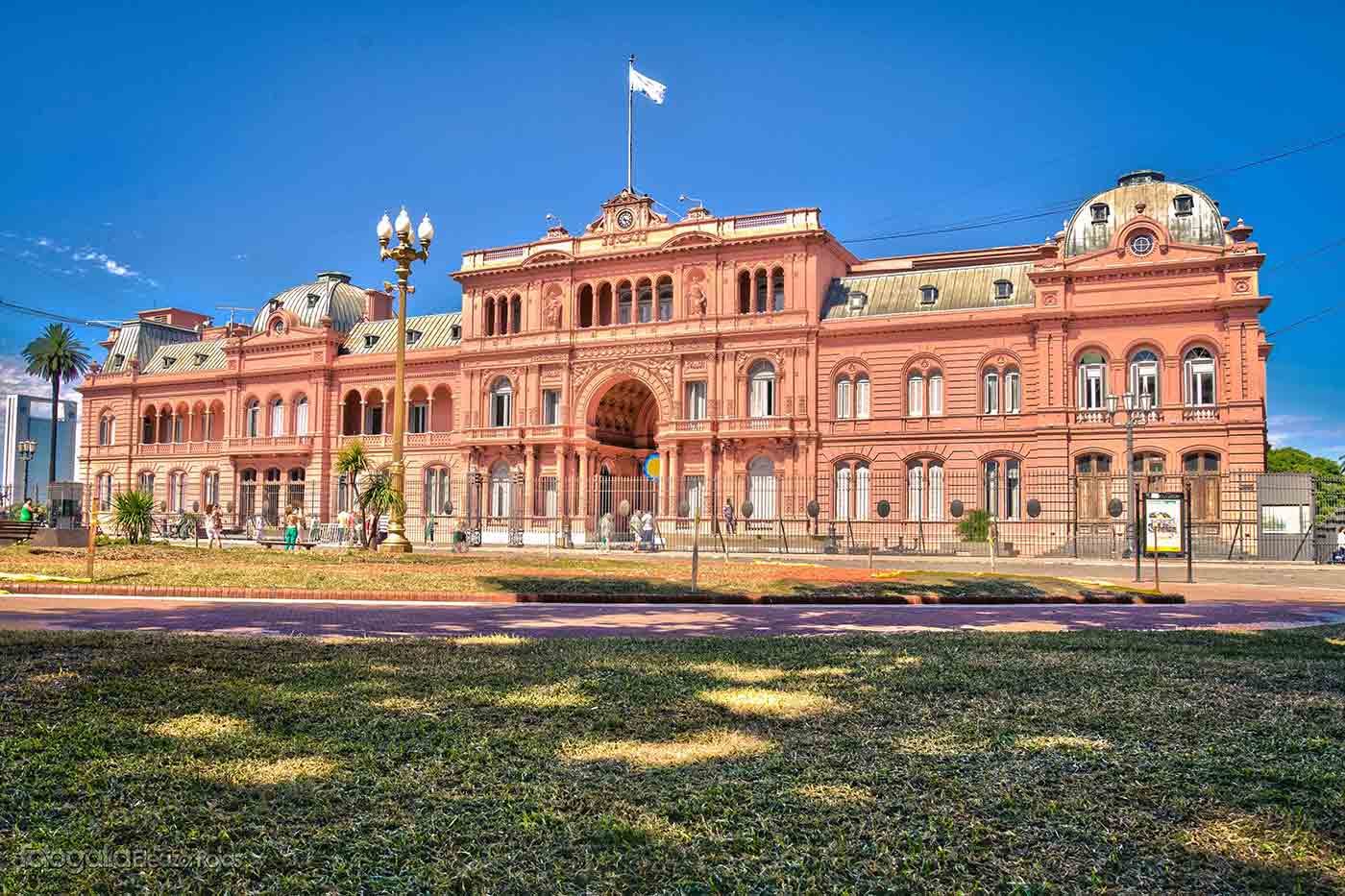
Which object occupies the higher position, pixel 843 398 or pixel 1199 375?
pixel 1199 375

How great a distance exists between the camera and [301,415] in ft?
188

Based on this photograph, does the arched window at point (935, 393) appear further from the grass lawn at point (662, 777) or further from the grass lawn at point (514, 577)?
the grass lawn at point (662, 777)

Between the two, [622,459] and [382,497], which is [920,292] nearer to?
[622,459]

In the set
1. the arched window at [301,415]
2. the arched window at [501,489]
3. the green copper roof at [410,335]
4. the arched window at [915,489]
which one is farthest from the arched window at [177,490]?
the arched window at [915,489]

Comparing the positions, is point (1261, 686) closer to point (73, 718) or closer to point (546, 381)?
point (73, 718)

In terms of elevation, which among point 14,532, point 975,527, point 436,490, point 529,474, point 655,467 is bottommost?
point 14,532

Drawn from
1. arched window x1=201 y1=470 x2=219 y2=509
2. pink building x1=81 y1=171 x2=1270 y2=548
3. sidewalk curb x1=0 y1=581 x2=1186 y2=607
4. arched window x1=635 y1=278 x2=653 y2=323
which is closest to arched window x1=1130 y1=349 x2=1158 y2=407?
→ pink building x1=81 y1=171 x2=1270 y2=548

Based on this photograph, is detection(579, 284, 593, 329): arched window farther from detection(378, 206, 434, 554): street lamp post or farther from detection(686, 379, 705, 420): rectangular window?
detection(378, 206, 434, 554): street lamp post

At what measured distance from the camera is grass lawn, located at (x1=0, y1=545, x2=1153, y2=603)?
15.5m

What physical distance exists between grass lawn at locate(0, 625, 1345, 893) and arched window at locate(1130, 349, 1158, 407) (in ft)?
115

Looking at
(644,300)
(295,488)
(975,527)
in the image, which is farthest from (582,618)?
(295,488)

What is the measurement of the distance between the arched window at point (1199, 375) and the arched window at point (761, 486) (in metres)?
16.6

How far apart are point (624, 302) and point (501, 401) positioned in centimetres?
806

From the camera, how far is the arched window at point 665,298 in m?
47.5
